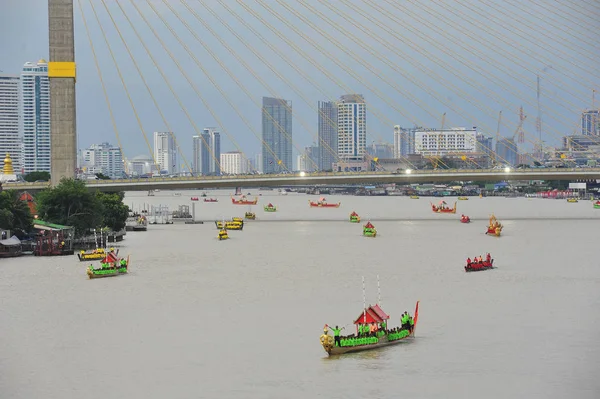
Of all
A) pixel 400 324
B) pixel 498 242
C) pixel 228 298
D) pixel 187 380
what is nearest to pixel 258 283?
pixel 228 298

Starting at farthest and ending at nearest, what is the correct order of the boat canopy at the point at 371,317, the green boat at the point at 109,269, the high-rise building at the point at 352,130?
1. the high-rise building at the point at 352,130
2. the green boat at the point at 109,269
3. the boat canopy at the point at 371,317

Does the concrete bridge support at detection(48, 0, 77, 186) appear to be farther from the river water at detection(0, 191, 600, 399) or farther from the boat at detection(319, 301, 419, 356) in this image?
the boat at detection(319, 301, 419, 356)

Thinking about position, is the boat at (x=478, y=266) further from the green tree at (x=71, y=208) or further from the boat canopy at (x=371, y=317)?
the green tree at (x=71, y=208)

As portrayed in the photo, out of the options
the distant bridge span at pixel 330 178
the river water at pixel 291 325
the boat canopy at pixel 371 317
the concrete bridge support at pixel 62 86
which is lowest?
the river water at pixel 291 325

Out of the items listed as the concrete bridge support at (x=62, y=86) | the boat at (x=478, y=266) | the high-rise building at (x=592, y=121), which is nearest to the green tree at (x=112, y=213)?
the concrete bridge support at (x=62, y=86)

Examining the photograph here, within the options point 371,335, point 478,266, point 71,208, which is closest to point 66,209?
point 71,208

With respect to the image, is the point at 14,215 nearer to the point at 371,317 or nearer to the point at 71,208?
the point at 71,208

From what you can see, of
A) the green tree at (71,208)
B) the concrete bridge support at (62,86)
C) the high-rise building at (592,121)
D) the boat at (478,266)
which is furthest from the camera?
the high-rise building at (592,121)
